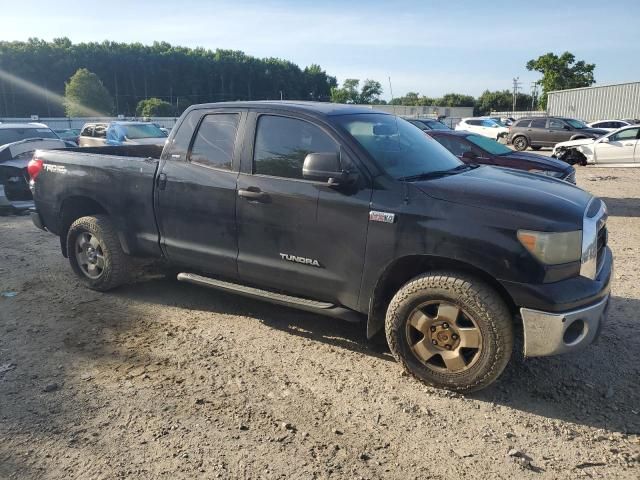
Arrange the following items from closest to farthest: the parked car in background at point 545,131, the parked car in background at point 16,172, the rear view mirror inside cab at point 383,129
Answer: the rear view mirror inside cab at point 383,129 → the parked car in background at point 16,172 → the parked car in background at point 545,131

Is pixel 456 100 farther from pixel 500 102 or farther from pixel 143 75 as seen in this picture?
pixel 143 75

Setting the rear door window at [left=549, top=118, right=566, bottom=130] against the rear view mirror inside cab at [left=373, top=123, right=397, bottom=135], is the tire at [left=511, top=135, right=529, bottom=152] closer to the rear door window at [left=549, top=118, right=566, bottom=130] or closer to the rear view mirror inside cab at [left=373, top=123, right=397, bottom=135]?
the rear door window at [left=549, top=118, right=566, bottom=130]

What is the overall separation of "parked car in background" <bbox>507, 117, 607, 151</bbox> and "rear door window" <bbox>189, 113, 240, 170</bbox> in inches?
823

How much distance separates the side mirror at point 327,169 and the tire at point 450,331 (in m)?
0.84

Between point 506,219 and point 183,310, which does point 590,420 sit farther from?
point 183,310

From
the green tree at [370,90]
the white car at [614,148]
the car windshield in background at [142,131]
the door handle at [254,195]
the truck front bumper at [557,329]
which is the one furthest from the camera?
the green tree at [370,90]

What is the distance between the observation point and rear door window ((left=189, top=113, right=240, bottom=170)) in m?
4.38

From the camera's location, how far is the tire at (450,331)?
326cm

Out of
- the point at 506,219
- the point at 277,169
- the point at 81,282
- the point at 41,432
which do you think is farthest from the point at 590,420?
the point at 81,282

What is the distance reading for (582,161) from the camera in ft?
53.2

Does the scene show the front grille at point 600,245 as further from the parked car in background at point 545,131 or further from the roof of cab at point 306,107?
the parked car in background at point 545,131

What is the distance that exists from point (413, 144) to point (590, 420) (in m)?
2.36

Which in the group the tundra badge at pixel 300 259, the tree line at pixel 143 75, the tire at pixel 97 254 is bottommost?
the tire at pixel 97 254

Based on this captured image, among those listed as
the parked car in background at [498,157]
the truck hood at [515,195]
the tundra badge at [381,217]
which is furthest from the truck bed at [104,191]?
the parked car in background at [498,157]
